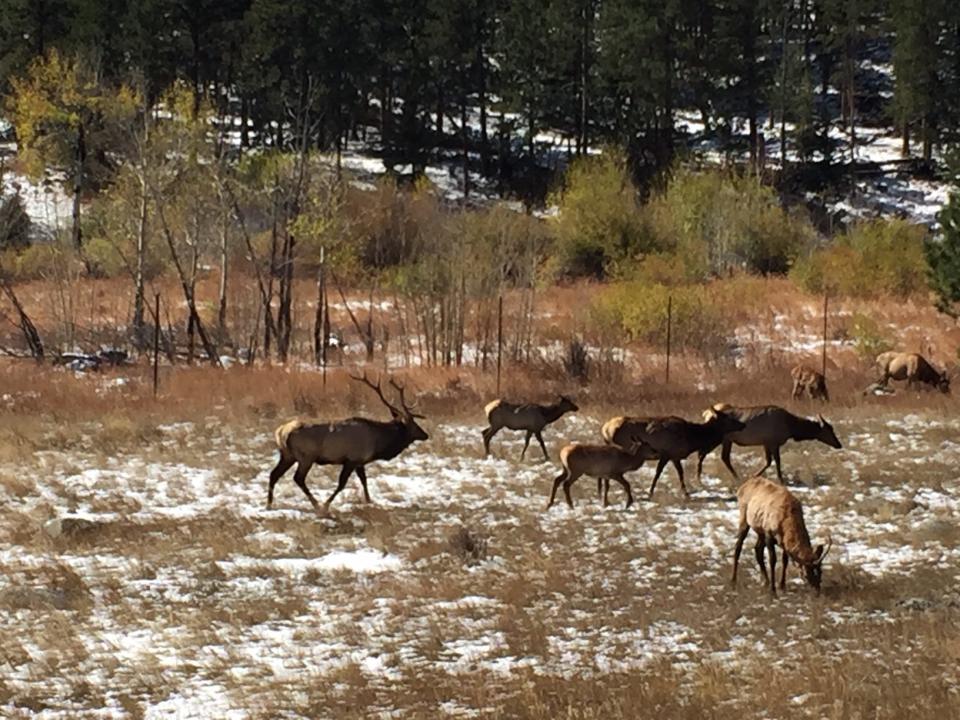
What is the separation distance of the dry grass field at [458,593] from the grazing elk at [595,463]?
341 millimetres

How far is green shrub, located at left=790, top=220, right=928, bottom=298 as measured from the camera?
131 ft

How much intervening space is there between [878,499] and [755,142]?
176ft

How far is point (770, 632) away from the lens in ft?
31.2

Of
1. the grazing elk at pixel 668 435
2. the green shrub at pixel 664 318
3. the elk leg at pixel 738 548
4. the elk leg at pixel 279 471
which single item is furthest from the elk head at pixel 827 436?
the green shrub at pixel 664 318

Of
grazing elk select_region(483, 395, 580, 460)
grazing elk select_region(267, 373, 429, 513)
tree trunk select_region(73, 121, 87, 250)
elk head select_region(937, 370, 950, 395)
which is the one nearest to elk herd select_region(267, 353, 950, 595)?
grazing elk select_region(267, 373, 429, 513)

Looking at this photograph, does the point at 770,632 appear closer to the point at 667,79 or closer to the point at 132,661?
the point at 132,661

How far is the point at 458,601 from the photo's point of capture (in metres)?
10.5

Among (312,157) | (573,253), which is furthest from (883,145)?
(312,157)

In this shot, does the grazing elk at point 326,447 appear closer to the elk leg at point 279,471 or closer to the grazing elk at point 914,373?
the elk leg at point 279,471

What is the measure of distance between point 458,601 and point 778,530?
9.48ft

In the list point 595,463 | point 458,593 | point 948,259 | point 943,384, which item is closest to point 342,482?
point 595,463

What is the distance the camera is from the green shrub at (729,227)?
45.6 meters

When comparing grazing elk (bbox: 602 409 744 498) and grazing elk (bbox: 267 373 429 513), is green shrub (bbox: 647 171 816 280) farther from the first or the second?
grazing elk (bbox: 267 373 429 513)

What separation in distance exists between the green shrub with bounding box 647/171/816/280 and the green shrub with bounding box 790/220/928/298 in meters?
3.91
